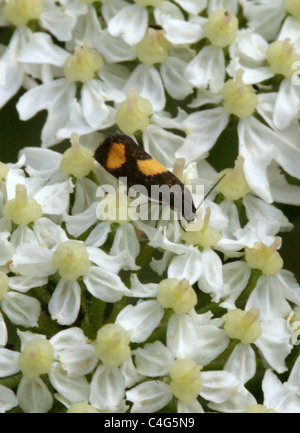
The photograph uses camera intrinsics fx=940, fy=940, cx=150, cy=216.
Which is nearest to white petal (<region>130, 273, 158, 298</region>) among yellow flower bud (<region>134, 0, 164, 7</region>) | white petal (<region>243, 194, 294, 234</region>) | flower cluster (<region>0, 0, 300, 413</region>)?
flower cluster (<region>0, 0, 300, 413</region>)

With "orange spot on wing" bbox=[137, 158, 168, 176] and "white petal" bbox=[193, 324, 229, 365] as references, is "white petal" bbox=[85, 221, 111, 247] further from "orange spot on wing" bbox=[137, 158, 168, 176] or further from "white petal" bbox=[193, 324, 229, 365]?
"white petal" bbox=[193, 324, 229, 365]

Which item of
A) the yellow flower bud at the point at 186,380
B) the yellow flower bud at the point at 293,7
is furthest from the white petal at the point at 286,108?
the yellow flower bud at the point at 186,380

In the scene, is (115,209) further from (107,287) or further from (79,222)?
(107,287)

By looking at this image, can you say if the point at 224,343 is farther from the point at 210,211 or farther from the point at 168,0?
the point at 168,0

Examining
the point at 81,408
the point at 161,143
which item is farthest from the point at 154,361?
the point at 161,143

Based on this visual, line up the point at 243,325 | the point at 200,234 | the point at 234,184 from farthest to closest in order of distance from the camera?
1. the point at 234,184
2. the point at 200,234
3. the point at 243,325

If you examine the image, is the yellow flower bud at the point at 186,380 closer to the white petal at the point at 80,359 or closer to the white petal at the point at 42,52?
the white petal at the point at 80,359
